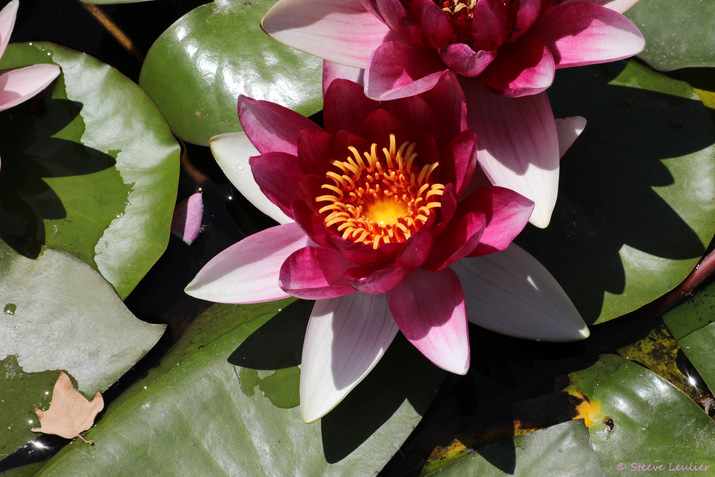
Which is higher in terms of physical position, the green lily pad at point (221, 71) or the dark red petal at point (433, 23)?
the dark red petal at point (433, 23)

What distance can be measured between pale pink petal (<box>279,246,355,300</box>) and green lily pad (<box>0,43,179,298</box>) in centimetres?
83

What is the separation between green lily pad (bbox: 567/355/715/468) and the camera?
1.81m

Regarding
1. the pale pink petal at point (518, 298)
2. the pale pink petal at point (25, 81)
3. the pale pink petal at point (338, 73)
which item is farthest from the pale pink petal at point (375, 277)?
the pale pink petal at point (25, 81)

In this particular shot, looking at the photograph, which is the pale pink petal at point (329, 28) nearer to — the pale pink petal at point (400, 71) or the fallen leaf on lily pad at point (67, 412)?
the pale pink petal at point (400, 71)

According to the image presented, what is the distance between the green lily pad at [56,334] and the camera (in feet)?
6.52

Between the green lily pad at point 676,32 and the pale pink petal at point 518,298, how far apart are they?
102 cm

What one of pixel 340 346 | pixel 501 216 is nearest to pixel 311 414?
pixel 340 346

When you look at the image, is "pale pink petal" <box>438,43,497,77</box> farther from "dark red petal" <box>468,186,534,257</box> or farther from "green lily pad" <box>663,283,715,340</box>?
"green lily pad" <box>663,283,715,340</box>

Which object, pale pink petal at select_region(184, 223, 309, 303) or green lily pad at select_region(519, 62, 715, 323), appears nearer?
pale pink petal at select_region(184, 223, 309, 303)

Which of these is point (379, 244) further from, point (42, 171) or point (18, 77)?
point (18, 77)

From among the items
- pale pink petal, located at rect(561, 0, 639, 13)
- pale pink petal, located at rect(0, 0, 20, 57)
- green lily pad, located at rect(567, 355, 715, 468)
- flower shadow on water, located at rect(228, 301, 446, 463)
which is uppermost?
pale pink petal, located at rect(0, 0, 20, 57)

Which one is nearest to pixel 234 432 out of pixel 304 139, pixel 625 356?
pixel 304 139

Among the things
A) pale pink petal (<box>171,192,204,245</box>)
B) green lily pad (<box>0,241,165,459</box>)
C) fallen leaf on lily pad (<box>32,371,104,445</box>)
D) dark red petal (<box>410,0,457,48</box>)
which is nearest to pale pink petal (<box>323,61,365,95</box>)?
dark red petal (<box>410,0,457,48</box>)

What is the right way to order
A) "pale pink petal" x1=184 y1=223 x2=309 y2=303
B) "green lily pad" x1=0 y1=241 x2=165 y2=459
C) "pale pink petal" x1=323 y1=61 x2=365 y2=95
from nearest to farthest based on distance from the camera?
"pale pink petal" x1=184 y1=223 x2=309 y2=303 < "pale pink petal" x1=323 y1=61 x2=365 y2=95 < "green lily pad" x1=0 y1=241 x2=165 y2=459
